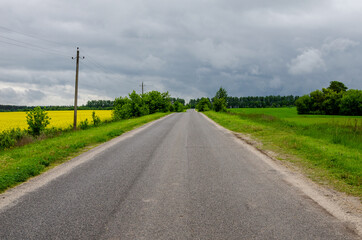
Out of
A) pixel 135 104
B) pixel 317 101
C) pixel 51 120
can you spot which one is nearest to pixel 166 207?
pixel 51 120

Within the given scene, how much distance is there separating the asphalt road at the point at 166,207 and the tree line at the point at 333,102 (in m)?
77.2

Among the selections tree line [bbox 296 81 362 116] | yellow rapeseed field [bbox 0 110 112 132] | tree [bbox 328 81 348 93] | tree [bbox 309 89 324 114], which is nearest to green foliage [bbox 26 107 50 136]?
yellow rapeseed field [bbox 0 110 112 132]

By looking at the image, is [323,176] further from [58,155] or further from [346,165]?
[58,155]

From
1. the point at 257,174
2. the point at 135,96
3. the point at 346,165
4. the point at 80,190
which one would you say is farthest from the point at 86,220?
Answer: the point at 135,96

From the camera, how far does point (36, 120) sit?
17203 mm

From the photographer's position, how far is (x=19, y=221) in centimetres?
390

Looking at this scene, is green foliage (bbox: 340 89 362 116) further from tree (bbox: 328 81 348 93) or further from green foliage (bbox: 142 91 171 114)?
green foliage (bbox: 142 91 171 114)

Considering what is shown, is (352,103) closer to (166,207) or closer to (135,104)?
(135,104)

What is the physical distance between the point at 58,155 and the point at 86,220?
651 cm

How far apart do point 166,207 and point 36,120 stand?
16.4m

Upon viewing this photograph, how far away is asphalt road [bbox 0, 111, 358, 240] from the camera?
3553 millimetres

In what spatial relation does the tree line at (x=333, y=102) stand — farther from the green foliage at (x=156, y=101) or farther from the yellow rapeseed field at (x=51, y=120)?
the yellow rapeseed field at (x=51, y=120)

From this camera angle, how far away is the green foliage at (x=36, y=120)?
17047 mm

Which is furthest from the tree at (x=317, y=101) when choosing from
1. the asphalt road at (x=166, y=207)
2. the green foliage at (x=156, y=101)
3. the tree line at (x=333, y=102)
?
the asphalt road at (x=166, y=207)
